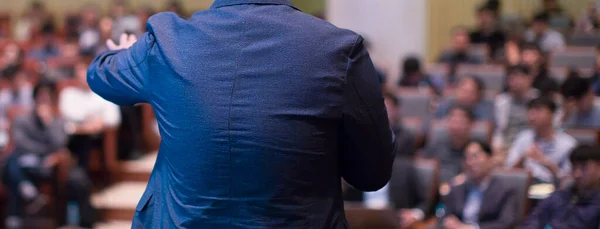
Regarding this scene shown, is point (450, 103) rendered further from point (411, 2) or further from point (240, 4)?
point (240, 4)

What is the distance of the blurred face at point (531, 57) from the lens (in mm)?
7230

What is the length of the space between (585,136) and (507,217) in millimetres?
1016

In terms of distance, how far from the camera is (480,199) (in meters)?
4.46

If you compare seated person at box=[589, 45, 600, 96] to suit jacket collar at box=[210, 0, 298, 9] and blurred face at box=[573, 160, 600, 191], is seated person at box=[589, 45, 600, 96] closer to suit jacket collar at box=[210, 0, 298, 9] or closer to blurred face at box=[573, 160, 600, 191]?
blurred face at box=[573, 160, 600, 191]

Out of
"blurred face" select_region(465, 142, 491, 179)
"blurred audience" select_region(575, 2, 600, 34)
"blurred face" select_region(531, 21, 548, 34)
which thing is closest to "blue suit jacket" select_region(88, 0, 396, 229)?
"blurred face" select_region(465, 142, 491, 179)

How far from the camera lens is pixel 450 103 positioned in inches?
250

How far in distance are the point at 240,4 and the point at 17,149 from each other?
5.05 m

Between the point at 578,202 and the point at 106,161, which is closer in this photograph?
the point at 578,202

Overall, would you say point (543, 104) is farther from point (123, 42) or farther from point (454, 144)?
point (123, 42)

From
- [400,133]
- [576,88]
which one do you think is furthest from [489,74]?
[400,133]

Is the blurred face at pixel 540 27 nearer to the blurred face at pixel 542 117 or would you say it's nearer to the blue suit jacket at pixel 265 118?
the blurred face at pixel 542 117

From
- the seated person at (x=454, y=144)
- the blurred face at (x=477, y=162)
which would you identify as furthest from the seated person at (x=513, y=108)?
the blurred face at (x=477, y=162)

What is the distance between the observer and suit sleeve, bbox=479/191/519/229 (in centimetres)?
432

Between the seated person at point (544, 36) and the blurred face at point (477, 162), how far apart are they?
4430mm
